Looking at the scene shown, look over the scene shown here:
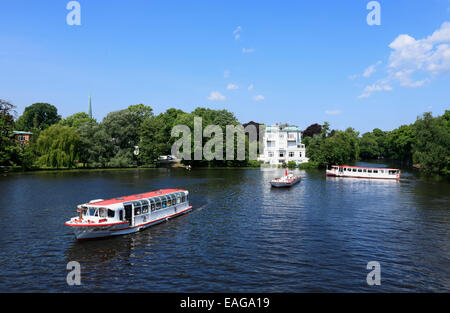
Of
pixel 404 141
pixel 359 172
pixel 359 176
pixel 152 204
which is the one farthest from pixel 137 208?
pixel 404 141

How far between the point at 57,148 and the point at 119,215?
86.0m

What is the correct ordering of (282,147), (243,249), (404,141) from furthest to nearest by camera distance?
(404,141) < (282,147) < (243,249)

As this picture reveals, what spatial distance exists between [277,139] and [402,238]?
117 metres

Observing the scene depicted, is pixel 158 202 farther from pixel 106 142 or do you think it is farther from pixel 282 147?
pixel 282 147

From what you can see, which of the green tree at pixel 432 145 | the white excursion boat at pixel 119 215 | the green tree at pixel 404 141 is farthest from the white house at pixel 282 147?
the white excursion boat at pixel 119 215

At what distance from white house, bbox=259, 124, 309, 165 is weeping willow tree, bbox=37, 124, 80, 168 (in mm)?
82443

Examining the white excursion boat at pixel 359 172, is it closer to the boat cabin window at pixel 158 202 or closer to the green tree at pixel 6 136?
the boat cabin window at pixel 158 202

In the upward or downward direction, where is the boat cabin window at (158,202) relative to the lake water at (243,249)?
upward

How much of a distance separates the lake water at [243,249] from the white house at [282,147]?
308 ft

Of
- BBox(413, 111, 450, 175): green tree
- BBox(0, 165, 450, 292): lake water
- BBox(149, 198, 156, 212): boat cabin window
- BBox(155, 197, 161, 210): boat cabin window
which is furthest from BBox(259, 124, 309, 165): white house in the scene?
BBox(149, 198, 156, 212): boat cabin window

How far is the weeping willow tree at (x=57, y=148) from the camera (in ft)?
349

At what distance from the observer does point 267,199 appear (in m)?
59.1

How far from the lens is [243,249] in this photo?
31.2m
